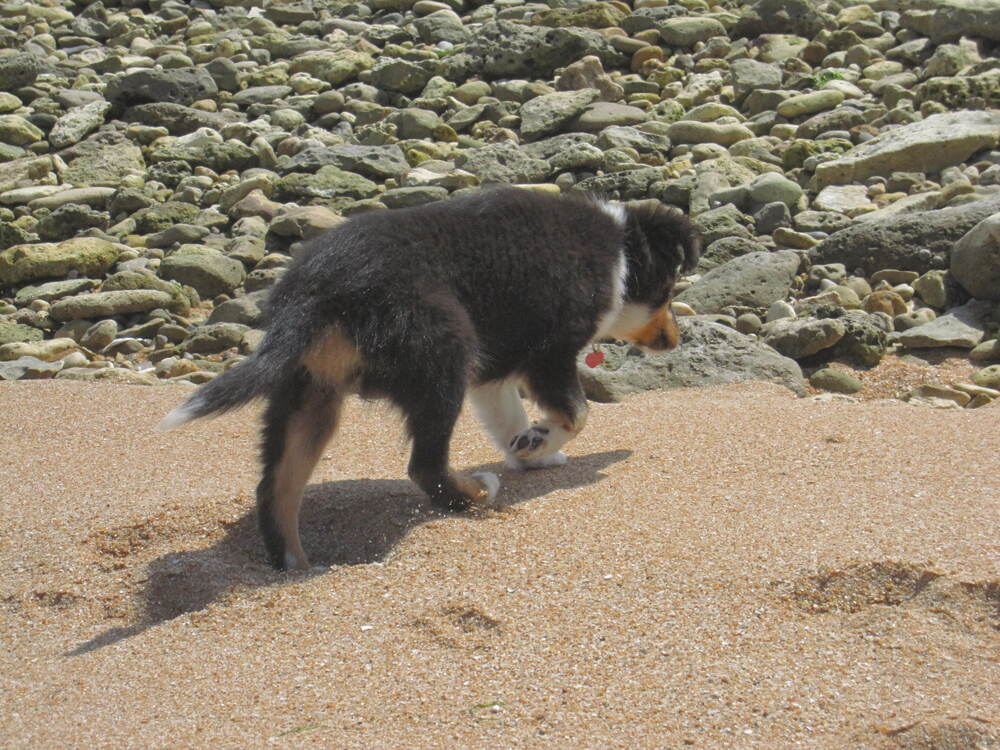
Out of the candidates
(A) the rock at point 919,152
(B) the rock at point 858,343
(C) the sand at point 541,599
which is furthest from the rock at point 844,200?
(C) the sand at point 541,599

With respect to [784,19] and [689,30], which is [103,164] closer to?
[689,30]

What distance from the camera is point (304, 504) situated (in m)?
5.48

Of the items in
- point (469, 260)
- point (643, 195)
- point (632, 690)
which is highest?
point (469, 260)

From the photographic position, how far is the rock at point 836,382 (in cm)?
782

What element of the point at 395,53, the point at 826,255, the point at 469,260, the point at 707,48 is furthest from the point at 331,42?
the point at 469,260

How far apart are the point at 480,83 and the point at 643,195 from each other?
476 cm

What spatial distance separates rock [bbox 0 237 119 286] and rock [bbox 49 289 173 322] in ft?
3.66

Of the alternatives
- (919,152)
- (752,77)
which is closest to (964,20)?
(752,77)

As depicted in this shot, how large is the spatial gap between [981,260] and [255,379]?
625 centimetres

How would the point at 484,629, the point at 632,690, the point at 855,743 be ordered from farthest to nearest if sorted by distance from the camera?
the point at 484,629
the point at 632,690
the point at 855,743

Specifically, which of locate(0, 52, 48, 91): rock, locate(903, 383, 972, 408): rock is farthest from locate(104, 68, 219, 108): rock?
locate(903, 383, 972, 408): rock

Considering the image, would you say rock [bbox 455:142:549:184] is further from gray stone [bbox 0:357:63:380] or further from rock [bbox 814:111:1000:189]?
gray stone [bbox 0:357:63:380]

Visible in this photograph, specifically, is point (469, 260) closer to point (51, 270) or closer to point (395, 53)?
point (51, 270)

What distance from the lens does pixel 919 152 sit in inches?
454
